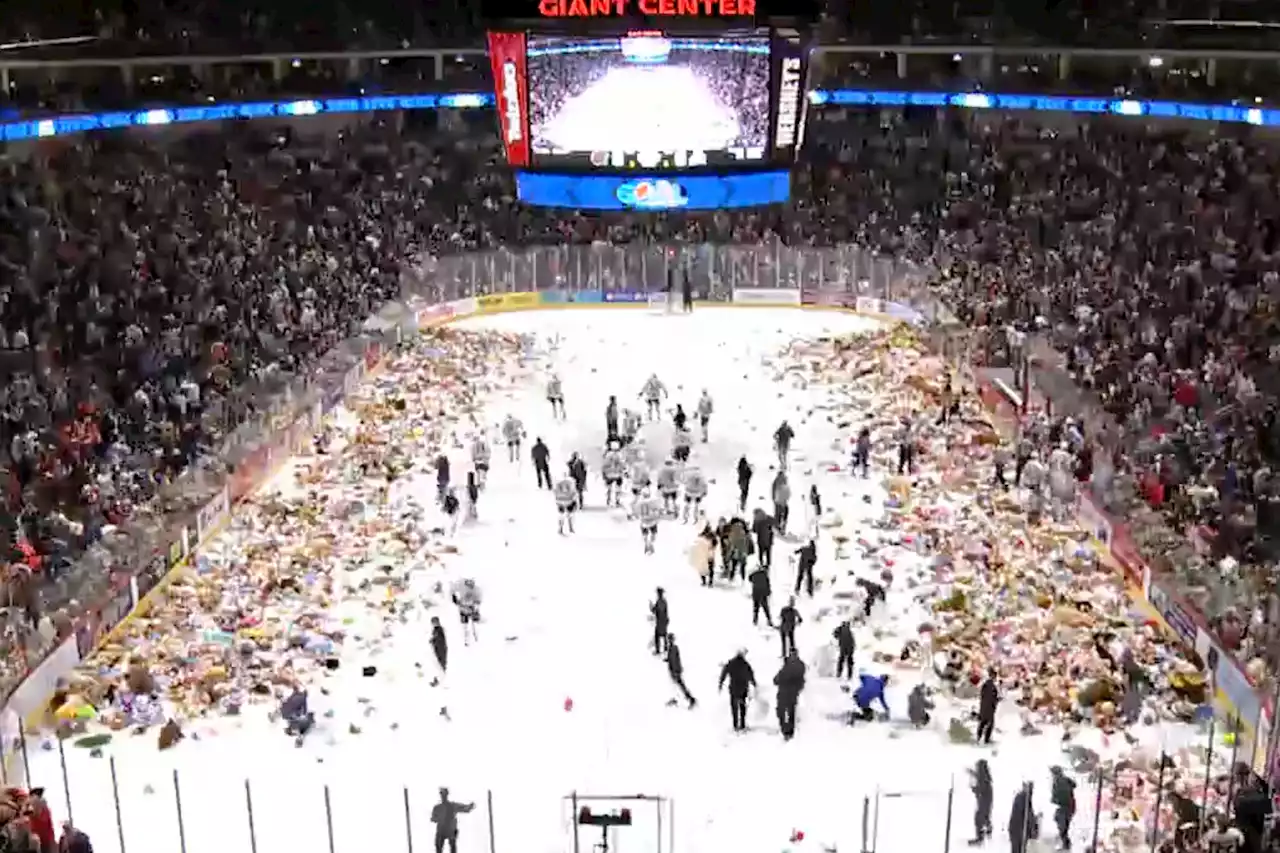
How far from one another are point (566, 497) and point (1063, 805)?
8.50 m

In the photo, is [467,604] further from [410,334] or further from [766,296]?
[766,296]

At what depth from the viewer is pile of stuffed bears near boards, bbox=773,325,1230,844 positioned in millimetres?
13070

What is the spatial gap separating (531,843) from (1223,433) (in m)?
11.1

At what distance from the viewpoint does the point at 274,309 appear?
26.8 m

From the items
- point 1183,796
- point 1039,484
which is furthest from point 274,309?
point 1183,796

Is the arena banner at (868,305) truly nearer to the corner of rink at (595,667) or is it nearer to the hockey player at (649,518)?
the corner of rink at (595,667)

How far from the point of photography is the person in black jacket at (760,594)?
1548 centimetres

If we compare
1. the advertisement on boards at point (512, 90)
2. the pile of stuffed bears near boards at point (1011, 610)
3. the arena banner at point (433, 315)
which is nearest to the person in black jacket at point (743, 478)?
the pile of stuffed bears near boards at point (1011, 610)

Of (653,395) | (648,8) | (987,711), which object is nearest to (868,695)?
(987,711)

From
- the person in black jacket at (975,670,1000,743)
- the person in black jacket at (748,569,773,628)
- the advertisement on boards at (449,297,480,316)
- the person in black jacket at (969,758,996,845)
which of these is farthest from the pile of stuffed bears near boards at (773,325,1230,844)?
the advertisement on boards at (449,297,480,316)

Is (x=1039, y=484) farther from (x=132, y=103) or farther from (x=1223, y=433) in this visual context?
(x=132, y=103)

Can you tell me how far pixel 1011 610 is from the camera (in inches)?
596

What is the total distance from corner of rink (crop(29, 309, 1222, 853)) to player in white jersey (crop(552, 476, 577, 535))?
25 centimetres

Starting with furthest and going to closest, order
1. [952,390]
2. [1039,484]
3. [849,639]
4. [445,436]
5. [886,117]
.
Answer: [886,117]
[952,390]
[445,436]
[1039,484]
[849,639]
